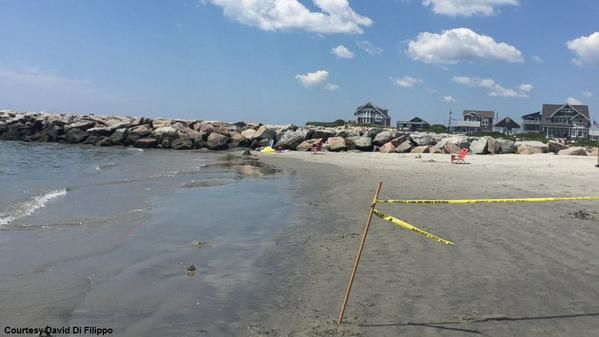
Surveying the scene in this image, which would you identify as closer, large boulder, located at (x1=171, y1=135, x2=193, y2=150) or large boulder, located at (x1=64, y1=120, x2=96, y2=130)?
large boulder, located at (x1=171, y1=135, x2=193, y2=150)

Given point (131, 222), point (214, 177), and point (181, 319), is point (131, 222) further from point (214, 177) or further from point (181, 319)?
point (214, 177)

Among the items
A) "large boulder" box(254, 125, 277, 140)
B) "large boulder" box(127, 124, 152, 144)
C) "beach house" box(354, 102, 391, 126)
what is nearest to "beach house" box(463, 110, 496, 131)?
"beach house" box(354, 102, 391, 126)

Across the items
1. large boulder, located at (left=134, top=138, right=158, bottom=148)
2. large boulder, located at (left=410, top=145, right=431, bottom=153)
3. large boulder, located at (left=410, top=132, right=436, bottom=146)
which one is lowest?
large boulder, located at (left=134, top=138, right=158, bottom=148)

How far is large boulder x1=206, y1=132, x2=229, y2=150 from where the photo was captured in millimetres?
48188

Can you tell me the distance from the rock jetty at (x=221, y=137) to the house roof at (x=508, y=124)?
58.6 metres

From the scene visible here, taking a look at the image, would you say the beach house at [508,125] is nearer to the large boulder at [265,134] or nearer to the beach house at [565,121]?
the beach house at [565,121]

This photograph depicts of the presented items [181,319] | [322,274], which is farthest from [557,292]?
[181,319]

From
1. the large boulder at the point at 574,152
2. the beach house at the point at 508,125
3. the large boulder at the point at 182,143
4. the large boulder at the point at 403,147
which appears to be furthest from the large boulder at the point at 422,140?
the beach house at the point at 508,125

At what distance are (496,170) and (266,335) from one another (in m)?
18.8

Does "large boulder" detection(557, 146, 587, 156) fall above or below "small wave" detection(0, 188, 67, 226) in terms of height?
above

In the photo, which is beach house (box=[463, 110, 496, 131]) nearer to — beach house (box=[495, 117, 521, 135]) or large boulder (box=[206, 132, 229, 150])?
beach house (box=[495, 117, 521, 135])

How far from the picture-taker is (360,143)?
4134 cm

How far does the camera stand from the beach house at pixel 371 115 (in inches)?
4272

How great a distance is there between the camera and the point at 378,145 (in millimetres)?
41938
